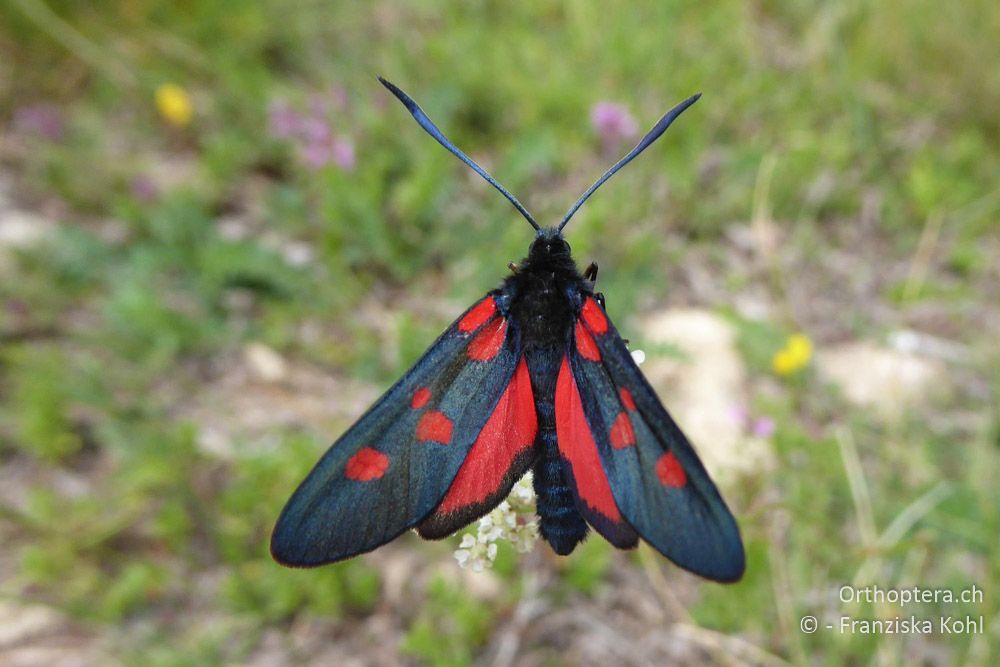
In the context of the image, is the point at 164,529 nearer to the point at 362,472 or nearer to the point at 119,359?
the point at 119,359

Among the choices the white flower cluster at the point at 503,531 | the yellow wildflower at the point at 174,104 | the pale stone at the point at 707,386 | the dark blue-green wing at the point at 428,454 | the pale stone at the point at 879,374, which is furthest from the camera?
the yellow wildflower at the point at 174,104

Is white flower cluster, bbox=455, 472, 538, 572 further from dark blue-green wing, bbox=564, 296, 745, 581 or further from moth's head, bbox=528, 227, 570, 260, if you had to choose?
moth's head, bbox=528, 227, 570, 260

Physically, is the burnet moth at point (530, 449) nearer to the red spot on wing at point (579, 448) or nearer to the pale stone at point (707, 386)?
the red spot on wing at point (579, 448)

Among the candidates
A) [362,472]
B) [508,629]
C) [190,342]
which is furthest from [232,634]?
[362,472]

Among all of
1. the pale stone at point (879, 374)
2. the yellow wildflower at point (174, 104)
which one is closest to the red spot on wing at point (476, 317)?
the pale stone at point (879, 374)

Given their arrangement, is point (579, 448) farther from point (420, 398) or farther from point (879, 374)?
point (879, 374)

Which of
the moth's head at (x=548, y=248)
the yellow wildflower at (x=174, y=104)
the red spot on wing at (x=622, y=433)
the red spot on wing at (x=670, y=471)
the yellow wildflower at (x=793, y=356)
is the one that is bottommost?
the red spot on wing at (x=670, y=471)
